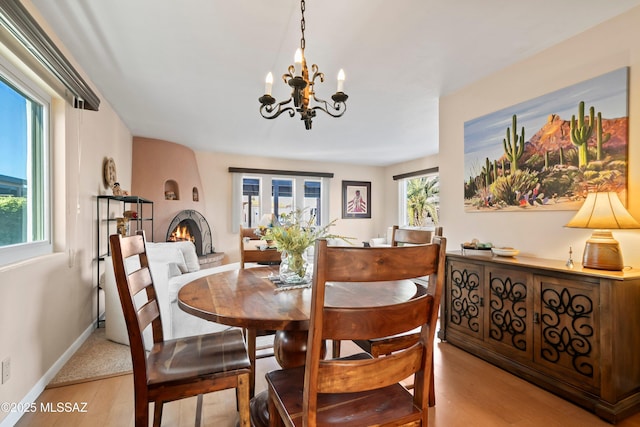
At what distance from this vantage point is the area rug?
6.77 feet

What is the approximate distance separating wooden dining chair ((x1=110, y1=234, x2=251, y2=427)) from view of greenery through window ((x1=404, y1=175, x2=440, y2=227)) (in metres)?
5.52

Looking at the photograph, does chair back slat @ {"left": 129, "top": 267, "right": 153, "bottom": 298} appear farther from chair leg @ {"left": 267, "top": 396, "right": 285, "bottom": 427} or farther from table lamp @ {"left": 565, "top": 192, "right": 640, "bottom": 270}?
table lamp @ {"left": 565, "top": 192, "right": 640, "bottom": 270}

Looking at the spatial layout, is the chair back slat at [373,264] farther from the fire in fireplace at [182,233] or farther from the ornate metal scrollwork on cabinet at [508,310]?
the fire in fireplace at [182,233]

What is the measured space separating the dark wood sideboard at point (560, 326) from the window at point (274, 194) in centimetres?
396

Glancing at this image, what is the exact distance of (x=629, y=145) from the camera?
73.1 inches

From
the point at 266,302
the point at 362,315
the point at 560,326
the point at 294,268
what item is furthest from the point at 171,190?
the point at 560,326

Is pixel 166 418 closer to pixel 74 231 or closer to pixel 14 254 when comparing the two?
pixel 14 254

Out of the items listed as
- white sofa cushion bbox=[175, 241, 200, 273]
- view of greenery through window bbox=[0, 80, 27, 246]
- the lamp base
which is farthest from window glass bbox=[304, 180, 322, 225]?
the lamp base

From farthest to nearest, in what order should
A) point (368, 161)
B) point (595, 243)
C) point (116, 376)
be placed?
point (368, 161) → point (116, 376) → point (595, 243)

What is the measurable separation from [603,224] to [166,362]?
2431 millimetres

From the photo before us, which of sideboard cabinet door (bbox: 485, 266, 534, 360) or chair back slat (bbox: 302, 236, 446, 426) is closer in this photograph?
chair back slat (bbox: 302, 236, 446, 426)

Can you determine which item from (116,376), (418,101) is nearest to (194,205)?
(116,376)

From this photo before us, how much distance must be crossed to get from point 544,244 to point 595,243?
0.46 meters

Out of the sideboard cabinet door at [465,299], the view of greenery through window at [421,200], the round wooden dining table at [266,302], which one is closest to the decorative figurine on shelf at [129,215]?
the round wooden dining table at [266,302]
